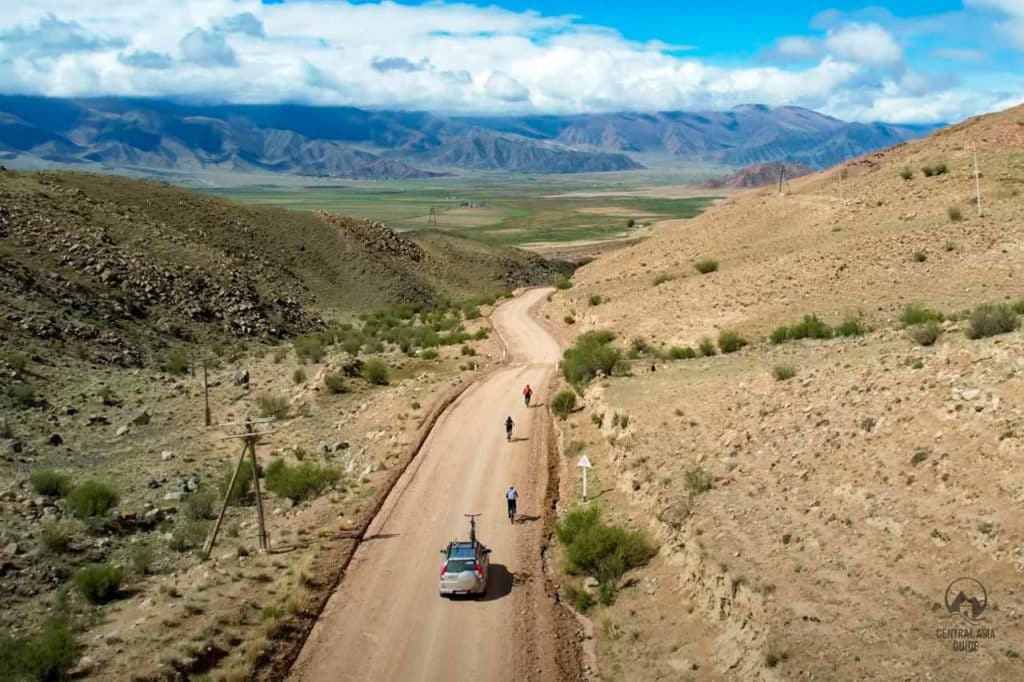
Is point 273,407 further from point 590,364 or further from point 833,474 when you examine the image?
point 833,474

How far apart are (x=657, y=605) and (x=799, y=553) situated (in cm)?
343

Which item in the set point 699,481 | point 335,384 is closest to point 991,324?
point 699,481

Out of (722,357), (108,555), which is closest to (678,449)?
(722,357)

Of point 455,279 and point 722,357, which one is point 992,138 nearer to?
point 722,357

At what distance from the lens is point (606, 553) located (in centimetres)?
2125

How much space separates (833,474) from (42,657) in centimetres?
1738

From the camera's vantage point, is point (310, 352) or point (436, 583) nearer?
point (436, 583)

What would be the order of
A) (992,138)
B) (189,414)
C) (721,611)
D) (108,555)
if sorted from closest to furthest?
(721,611), (108,555), (189,414), (992,138)

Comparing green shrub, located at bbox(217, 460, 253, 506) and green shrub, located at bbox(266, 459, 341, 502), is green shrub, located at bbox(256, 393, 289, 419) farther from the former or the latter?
green shrub, located at bbox(266, 459, 341, 502)

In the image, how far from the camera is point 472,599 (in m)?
20.7

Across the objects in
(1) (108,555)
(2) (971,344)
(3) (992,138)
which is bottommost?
(1) (108,555)

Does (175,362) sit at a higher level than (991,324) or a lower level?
lower

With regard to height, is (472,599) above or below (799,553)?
below

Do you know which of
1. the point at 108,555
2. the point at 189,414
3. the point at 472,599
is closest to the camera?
the point at 472,599
